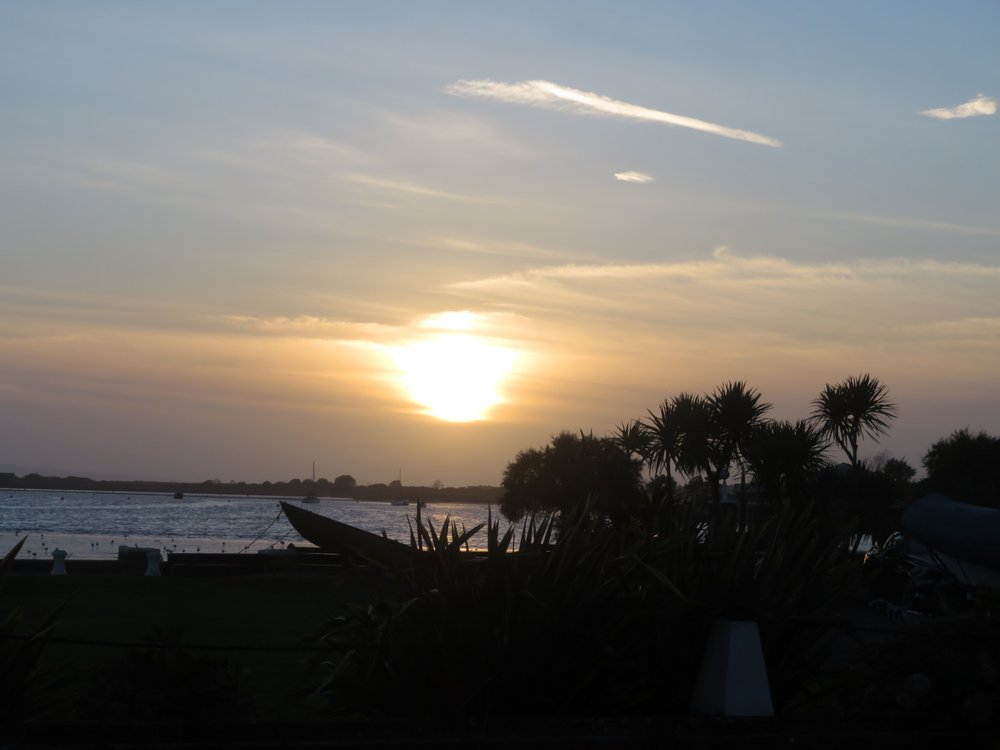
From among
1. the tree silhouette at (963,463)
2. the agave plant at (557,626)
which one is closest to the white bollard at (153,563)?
the agave plant at (557,626)

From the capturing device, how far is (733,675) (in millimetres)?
7492

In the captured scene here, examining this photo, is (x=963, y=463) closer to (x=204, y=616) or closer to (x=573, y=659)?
(x=204, y=616)

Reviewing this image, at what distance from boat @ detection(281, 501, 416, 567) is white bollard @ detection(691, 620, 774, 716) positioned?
2.32 metres

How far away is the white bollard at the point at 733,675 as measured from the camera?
293 inches

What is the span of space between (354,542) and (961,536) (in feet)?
50.7

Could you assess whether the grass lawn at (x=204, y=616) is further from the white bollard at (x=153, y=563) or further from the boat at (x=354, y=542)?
the white bollard at (x=153, y=563)

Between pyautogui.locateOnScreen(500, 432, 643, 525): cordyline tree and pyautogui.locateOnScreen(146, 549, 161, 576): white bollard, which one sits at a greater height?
pyautogui.locateOnScreen(500, 432, 643, 525): cordyline tree

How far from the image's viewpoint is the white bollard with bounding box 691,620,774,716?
7449 mm

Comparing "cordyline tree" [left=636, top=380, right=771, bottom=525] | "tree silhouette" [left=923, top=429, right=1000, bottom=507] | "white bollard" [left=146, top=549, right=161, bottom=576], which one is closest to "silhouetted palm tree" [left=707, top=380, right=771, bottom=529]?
"cordyline tree" [left=636, top=380, right=771, bottom=525]

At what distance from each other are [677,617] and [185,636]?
1106cm

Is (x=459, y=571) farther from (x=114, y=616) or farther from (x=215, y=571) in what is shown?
(x=215, y=571)

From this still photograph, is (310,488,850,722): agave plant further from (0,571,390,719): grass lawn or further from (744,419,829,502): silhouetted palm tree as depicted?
(744,419,829,502): silhouetted palm tree

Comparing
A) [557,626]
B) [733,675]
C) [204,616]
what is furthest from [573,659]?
[204,616]

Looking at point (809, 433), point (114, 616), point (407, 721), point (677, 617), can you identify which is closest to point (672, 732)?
point (677, 617)
